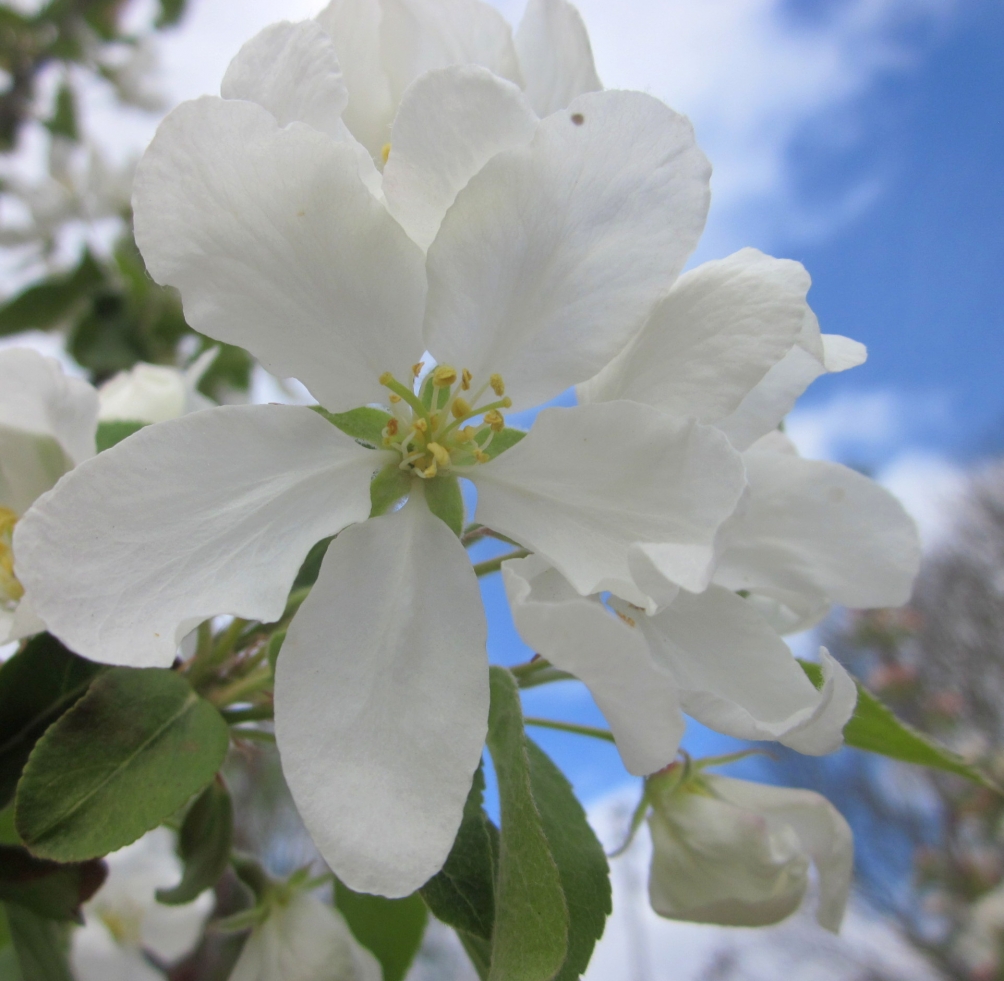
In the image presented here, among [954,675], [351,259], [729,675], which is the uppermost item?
[351,259]

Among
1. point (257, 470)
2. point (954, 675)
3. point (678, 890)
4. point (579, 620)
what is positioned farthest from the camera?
point (954, 675)

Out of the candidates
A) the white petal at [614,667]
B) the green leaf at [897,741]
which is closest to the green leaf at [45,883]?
the white petal at [614,667]

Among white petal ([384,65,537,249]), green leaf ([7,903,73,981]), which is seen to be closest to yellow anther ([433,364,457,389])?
white petal ([384,65,537,249])

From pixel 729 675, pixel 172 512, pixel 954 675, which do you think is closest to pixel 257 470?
pixel 172 512

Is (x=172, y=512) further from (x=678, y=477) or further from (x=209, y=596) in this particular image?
(x=678, y=477)

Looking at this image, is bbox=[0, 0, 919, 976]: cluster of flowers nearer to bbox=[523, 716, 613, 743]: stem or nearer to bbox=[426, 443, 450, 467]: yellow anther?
bbox=[426, 443, 450, 467]: yellow anther

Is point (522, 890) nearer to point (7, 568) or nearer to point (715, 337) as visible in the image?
point (715, 337)

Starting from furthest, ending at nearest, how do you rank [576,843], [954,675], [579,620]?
[954,675] → [576,843] → [579,620]

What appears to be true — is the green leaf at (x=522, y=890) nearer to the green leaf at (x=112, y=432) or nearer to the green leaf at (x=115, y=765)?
the green leaf at (x=115, y=765)
